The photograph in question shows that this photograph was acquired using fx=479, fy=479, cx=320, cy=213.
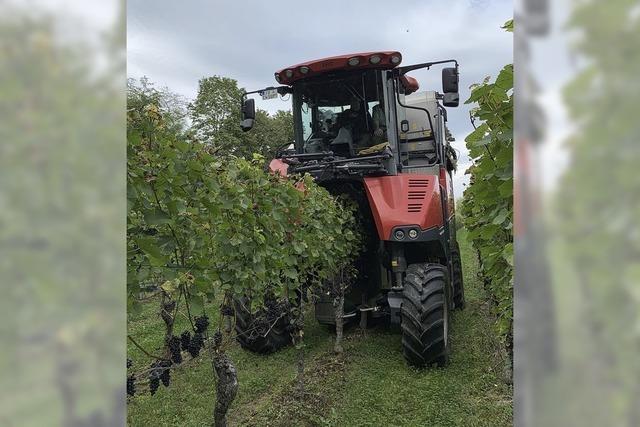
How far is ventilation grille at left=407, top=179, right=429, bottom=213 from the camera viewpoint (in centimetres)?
460

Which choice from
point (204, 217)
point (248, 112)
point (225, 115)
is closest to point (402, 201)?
point (248, 112)

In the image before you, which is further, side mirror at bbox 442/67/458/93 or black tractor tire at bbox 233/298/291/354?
black tractor tire at bbox 233/298/291/354

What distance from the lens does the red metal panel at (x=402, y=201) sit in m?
4.56

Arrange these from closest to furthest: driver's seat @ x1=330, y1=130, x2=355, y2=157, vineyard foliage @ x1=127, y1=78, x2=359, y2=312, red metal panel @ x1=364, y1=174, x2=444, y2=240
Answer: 1. vineyard foliage @ x1=127, y1=78, x2=359, y2=312
2. red metal panel @ x1=364, y1=174, x2=444, y2=240
3. driver's seat @ x1=330, y1=130, x2=355, y2=157

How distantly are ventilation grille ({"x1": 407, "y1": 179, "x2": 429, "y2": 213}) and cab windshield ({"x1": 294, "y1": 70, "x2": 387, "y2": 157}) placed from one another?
62 centimetres

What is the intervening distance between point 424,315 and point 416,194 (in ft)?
3.79

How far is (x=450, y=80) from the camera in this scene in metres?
4.41

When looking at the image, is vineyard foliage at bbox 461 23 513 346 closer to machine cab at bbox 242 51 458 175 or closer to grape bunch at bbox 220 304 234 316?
grape bunch at bbox 220 304 234 316

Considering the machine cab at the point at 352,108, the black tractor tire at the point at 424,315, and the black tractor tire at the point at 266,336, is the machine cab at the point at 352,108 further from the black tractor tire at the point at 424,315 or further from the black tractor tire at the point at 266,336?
the black tractor tire at the point at 266,336

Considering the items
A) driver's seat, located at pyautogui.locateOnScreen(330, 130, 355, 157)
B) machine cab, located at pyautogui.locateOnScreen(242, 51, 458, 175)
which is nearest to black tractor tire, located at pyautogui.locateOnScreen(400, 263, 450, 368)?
machine cab, located at pyautogui.locateOnScreen(242, 51, 458, 175)
